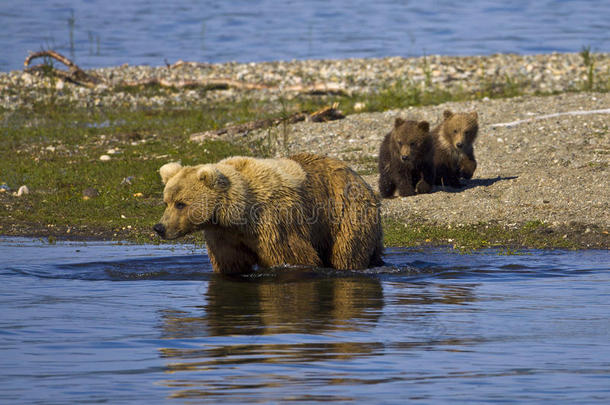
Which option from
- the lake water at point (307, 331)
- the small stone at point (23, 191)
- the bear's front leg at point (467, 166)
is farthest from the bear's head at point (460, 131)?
the small stone at point (23, 191)

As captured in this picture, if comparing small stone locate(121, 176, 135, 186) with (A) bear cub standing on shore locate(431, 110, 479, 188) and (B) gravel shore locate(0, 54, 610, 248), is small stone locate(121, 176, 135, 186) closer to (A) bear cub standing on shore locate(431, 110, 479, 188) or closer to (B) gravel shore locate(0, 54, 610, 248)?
(B) gravel shore locate(0, 54, 610, 248)

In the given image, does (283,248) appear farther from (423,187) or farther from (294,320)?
(423,187)

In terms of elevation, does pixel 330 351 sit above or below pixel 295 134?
below

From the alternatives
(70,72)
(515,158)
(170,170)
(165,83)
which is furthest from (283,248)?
(165,83)

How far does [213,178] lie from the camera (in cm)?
795

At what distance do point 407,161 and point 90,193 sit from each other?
416 cm

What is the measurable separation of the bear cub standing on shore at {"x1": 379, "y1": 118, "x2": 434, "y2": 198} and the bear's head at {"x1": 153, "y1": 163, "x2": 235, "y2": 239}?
4306 millimetres

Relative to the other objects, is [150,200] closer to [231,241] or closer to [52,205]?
[52,205]

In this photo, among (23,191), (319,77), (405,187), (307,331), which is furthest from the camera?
(319,77)

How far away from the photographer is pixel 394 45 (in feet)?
110

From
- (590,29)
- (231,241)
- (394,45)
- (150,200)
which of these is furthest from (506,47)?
(231,241)

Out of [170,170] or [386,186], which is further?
[386,186]

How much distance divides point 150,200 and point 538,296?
21.5 feet

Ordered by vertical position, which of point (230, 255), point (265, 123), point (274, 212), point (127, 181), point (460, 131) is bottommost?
point (230, 255)
